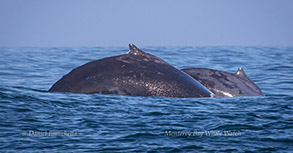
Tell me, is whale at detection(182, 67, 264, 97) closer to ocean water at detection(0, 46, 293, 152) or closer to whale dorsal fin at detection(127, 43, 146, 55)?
ocean water at detection(0, 46, 293, 152)

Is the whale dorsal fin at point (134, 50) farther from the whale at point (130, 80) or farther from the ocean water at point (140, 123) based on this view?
the ocean water at point (140, 123)

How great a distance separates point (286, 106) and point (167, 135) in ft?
12.2

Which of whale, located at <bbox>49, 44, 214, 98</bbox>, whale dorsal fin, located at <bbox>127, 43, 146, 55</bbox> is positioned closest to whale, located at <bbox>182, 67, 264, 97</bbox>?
whale, located at <bbox>49, 44, 214, 98</bbox>

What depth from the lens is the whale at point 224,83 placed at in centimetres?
1061

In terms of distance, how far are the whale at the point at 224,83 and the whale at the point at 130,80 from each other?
0.99m

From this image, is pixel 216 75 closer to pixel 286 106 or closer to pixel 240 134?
pixel 286 106

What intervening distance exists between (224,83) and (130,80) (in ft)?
8.90

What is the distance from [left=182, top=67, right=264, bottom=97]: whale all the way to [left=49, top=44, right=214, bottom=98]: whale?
99cm

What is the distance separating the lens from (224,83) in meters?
10.8

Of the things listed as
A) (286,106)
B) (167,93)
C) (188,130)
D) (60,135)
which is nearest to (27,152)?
(60,135)

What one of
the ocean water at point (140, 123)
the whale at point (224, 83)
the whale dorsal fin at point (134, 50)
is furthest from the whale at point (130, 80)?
the whale at point (224, 83)

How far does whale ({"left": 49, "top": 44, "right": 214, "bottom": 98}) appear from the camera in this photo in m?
9.17

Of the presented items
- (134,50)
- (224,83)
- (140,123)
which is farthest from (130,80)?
(224,83)

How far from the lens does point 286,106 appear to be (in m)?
9.80
